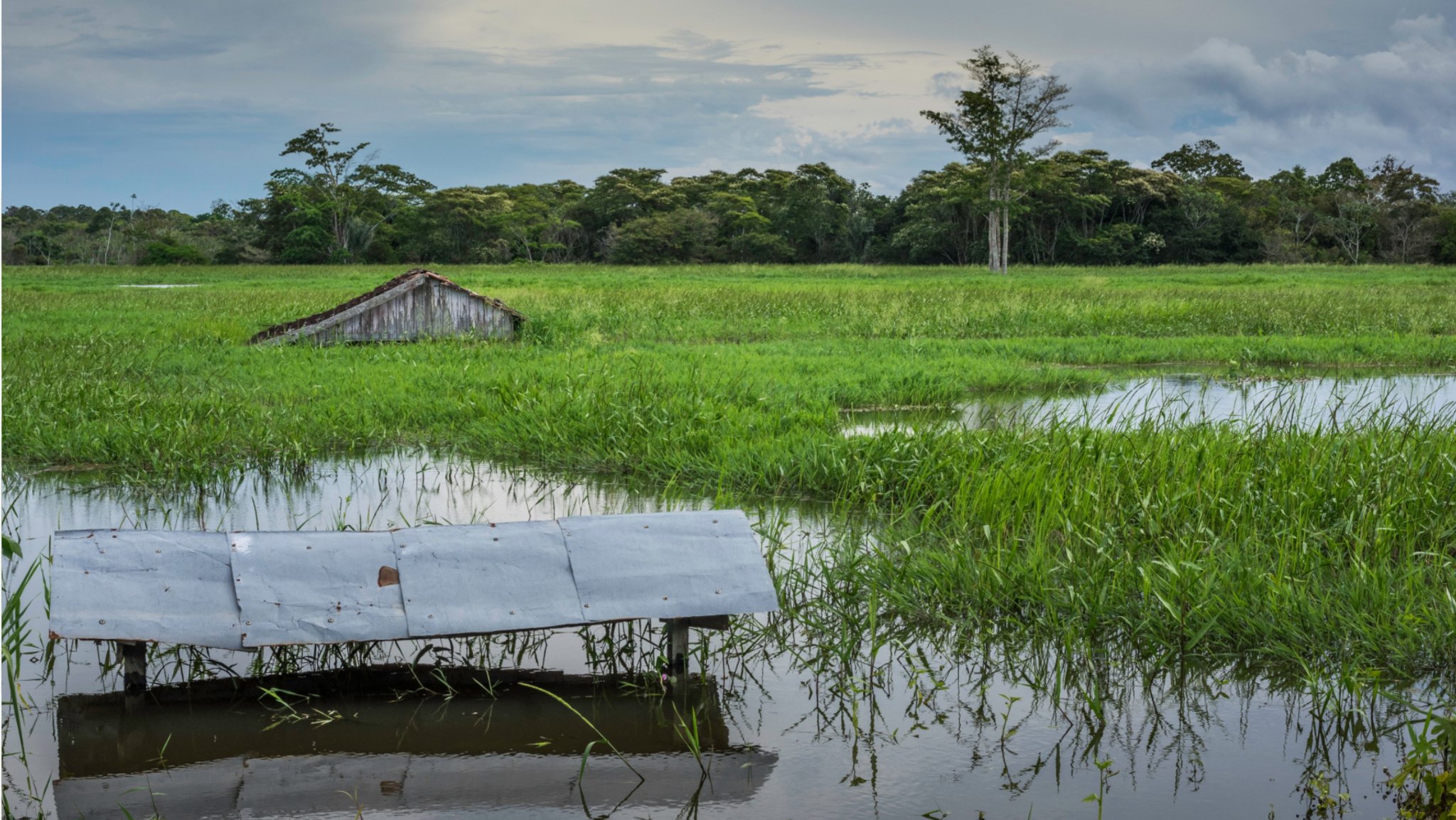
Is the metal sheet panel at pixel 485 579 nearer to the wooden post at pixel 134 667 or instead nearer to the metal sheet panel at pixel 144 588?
the metal sheet panel at pixel 144 588

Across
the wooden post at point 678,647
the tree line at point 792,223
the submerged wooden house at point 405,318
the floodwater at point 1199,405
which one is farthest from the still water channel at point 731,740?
the tree line at point 792,223

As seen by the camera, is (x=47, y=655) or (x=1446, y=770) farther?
(x=47, y=655)

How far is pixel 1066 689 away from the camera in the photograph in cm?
465

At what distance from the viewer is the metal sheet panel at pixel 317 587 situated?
4285 millimetres

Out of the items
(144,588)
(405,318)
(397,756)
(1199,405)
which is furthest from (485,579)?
(405,318)

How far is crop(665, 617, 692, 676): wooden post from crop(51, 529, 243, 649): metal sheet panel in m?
1.63

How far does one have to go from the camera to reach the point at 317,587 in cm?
443

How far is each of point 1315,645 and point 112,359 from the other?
38.8ft

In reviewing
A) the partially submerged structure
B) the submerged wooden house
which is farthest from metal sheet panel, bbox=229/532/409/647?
the submerged wooden house

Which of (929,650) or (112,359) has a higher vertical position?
(112,359)

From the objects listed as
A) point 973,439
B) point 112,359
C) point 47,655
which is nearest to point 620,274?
point 112,359

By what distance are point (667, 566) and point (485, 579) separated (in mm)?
708

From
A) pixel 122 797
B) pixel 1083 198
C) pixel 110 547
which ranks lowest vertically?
pixel 122 797

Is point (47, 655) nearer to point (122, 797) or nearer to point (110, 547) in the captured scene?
point (110, 547)
